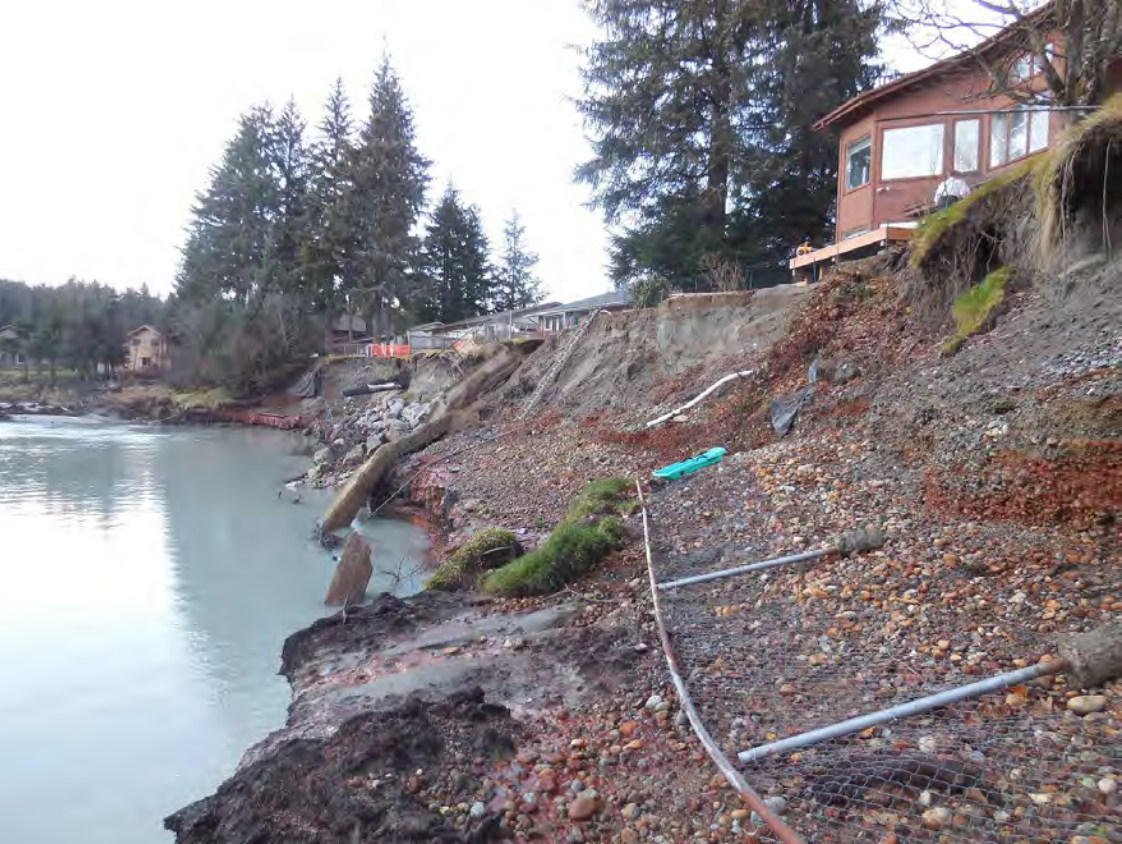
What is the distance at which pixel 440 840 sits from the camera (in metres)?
3.49

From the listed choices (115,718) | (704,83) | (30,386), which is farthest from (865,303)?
(30,386)

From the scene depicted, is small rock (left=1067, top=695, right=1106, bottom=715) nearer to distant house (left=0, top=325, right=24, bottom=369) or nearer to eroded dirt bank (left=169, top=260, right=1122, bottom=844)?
eroded dirt bank (left=169, top=260, right=1122, bottom=844)

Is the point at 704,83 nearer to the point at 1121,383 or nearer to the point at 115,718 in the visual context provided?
the point at 1121,383

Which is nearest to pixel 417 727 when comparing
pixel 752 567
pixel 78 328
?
pixel 752 567

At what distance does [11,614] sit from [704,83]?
2087 centimetres

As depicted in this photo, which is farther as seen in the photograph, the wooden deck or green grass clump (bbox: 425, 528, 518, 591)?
the wooden deck

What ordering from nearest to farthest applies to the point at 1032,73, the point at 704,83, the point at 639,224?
the point at 1032,73, the point at 704,83, the point at 639,224

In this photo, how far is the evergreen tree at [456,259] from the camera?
47.5 m

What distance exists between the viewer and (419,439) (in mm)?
17438

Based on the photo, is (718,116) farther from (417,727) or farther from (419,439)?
(417,727)

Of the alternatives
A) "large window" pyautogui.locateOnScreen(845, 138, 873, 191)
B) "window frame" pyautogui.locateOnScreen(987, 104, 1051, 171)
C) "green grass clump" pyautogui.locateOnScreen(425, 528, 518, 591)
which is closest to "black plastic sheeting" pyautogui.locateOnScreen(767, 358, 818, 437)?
"green grass clump" pyautogui.locateOnScreen(425, 528, 518, 591)

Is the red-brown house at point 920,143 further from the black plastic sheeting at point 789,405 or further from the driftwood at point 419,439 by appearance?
the driftwood at point 419,439

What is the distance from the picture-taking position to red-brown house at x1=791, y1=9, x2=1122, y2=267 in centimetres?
1332

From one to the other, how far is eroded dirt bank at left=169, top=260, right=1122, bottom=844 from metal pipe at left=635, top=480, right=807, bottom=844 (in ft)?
0.43
